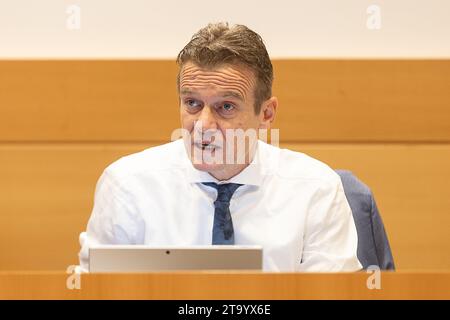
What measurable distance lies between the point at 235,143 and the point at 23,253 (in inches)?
53.3

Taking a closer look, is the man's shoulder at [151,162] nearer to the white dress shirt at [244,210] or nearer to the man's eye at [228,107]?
the white dress shirt at [244,210]

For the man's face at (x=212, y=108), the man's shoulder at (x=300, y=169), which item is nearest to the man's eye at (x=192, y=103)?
the man's face at (x=212, y=108)

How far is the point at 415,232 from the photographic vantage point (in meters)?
3.14

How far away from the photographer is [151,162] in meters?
2.28

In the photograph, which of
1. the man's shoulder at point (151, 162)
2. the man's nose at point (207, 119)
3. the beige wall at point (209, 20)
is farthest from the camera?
the beige wall at point (209, 20)

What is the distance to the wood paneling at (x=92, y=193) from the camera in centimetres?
311

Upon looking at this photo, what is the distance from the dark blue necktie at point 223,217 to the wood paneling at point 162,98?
3.23ft

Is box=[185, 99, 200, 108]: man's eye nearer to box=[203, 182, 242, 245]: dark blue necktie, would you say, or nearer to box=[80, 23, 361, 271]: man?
box=[80, 23, 361, 271]: man

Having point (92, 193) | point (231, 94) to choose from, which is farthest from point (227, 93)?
point (92, 193)

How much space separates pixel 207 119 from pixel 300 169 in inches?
15.2

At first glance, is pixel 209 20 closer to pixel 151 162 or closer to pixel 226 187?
pixel 151 162

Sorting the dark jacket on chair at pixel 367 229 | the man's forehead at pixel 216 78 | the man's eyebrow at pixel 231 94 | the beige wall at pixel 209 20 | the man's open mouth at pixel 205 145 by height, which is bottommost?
the dark jacket on chair at pixel 367 229

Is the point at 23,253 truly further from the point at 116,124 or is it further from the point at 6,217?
the point at 116,124

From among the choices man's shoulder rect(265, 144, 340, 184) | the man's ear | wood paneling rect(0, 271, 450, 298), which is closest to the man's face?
the man's ear
